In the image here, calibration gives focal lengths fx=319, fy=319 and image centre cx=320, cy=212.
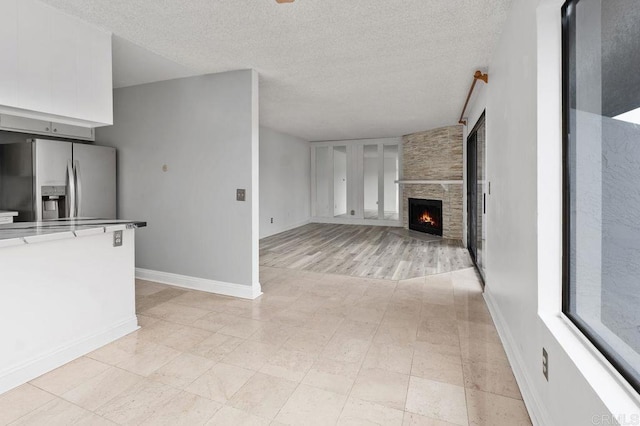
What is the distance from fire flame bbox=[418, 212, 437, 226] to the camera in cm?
736

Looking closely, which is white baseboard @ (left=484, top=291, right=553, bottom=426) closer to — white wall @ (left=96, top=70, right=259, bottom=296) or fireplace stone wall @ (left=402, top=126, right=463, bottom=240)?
white wall @ (left=96, top=70, right=259, bottom=296)

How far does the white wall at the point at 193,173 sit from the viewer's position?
11.4 ft

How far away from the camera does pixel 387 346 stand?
7.92 ft

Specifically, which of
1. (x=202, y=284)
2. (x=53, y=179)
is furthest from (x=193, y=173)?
(x=53, y=179)

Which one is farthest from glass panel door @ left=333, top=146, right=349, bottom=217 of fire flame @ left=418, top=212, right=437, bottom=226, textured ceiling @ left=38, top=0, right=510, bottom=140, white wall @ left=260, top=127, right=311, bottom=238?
textured ceiling @ left=38, top=0, right=510, bottom=140

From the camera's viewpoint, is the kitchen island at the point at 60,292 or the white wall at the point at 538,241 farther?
the kitchen island at the point at 60,292

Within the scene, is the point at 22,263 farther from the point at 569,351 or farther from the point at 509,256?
the point at 509,256

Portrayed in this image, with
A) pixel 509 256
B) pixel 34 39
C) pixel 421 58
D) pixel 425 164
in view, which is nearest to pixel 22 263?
pixel 34 39

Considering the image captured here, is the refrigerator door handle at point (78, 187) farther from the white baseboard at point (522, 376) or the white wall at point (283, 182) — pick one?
the white baseboard at point (522, 376)

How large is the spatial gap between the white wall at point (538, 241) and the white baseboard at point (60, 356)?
283 cm

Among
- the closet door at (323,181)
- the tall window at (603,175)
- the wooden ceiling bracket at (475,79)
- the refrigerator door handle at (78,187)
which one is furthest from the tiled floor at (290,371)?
the closet door at (323,181)

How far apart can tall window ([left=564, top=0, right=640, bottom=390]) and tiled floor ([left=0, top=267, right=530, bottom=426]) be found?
79 cm

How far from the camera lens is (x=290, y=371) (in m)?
2.08

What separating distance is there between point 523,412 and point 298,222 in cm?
748
